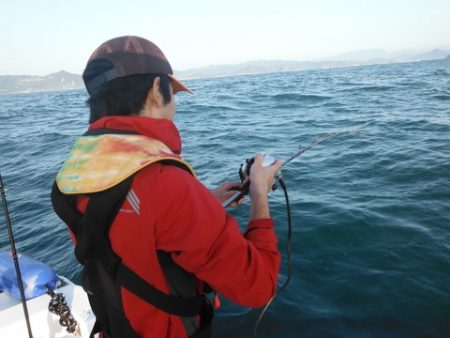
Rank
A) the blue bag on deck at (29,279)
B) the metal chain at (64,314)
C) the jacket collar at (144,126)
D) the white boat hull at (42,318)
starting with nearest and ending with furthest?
the jacket collar at (144,126)
the white boat hull at (42,318)
the metal chain at (64,314)
the blue bag on deck at (29,279)

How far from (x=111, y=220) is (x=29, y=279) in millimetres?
2515

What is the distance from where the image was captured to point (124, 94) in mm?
1741

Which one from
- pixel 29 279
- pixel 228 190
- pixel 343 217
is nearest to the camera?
pixel 228 190

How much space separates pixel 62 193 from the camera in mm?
1735

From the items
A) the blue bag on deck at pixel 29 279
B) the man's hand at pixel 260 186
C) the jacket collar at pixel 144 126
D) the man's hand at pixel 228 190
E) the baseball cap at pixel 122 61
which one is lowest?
the blue bag on deck at pixel 29 279

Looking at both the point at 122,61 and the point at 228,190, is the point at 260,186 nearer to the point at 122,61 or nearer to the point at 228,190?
the point at 228,190

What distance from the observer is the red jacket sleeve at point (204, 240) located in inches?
57.2

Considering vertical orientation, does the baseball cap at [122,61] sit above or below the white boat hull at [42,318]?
above

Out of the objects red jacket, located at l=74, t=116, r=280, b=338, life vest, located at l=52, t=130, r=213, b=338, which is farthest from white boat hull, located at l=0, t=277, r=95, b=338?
red jacket, located at l=74, t=116, r=280, b=338

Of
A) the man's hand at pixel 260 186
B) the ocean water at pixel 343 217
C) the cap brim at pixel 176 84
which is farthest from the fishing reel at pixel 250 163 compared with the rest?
the ocean water at pixel 343 217

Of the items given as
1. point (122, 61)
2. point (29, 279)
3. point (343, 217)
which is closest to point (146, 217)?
point (122, 61)

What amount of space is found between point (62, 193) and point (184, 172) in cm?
64

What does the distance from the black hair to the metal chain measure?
7.39 feet

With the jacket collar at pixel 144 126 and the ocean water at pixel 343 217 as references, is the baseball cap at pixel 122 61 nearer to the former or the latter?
the jacket collar at pixel 144 126
